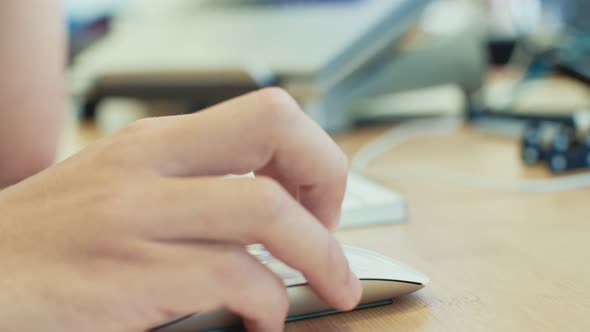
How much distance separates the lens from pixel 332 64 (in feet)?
3.00

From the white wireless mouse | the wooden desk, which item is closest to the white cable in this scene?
the wooden desk

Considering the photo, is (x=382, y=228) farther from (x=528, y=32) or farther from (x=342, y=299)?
(x=528, y=32)

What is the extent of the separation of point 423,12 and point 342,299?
0.77 m

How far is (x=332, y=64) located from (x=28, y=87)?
41cm

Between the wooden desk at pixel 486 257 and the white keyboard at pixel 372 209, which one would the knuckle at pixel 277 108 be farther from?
the white keyboard at pixel 372 209

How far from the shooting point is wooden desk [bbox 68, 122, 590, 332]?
0.34 meters

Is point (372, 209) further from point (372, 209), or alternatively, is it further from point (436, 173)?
point (436, 173)

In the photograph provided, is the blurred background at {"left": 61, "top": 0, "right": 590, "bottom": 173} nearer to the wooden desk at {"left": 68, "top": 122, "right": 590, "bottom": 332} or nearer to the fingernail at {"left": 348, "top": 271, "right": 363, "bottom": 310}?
the wooden desk at {"left": 68, "top": 122, "right": 590, "bottom": 332}

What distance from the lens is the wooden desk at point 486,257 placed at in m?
0.34

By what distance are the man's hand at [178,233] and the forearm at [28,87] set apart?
33 centimetres

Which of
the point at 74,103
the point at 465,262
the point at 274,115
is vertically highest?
the point at 74,103

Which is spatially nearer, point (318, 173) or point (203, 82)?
point (318, 173)

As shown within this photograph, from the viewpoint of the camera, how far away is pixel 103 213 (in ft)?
0.98

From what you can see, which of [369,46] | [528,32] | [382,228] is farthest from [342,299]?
[528,32]
